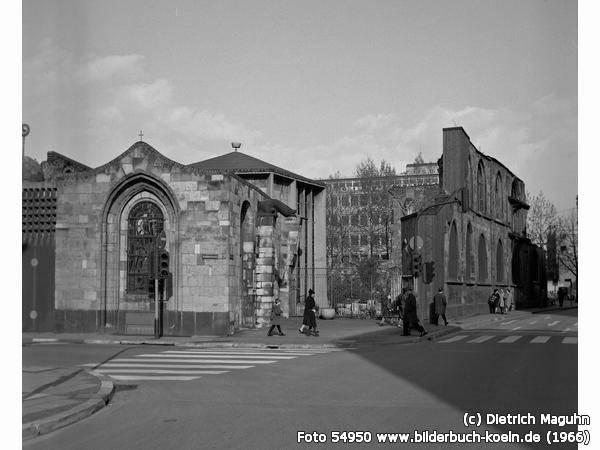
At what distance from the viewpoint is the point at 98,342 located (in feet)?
74.8

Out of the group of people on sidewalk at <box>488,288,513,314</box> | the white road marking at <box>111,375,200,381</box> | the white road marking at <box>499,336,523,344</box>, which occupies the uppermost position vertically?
the white road marking at <box>111,375,200,381</box>

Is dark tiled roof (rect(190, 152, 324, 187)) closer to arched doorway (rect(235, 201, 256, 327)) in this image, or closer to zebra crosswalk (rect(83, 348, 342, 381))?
arched doorway (rect(235, 201, 256, 327))

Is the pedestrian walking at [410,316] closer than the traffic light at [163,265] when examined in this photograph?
No

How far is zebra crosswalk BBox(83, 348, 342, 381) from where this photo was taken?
1427cm

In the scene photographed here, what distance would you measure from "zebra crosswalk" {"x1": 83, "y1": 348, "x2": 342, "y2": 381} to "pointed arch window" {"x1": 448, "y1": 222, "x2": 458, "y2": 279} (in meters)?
22.2

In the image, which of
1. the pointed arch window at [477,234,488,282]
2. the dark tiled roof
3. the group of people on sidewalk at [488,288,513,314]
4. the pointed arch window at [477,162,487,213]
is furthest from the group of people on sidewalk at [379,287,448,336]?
the pointed arch window at [477,234,488,282]

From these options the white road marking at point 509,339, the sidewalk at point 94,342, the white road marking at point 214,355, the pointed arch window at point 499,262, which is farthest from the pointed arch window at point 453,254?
the white road marking at point 214,355

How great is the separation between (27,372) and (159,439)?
672 cm

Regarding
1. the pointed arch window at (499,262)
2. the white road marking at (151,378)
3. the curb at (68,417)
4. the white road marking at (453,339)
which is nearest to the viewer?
the curb at (68,417)

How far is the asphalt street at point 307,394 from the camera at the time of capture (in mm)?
8477

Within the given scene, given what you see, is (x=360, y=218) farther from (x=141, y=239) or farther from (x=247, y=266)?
(x=141, y=239)

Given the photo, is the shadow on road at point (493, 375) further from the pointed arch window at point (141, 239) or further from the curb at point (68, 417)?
the pointed arch window at point (141, 239)
